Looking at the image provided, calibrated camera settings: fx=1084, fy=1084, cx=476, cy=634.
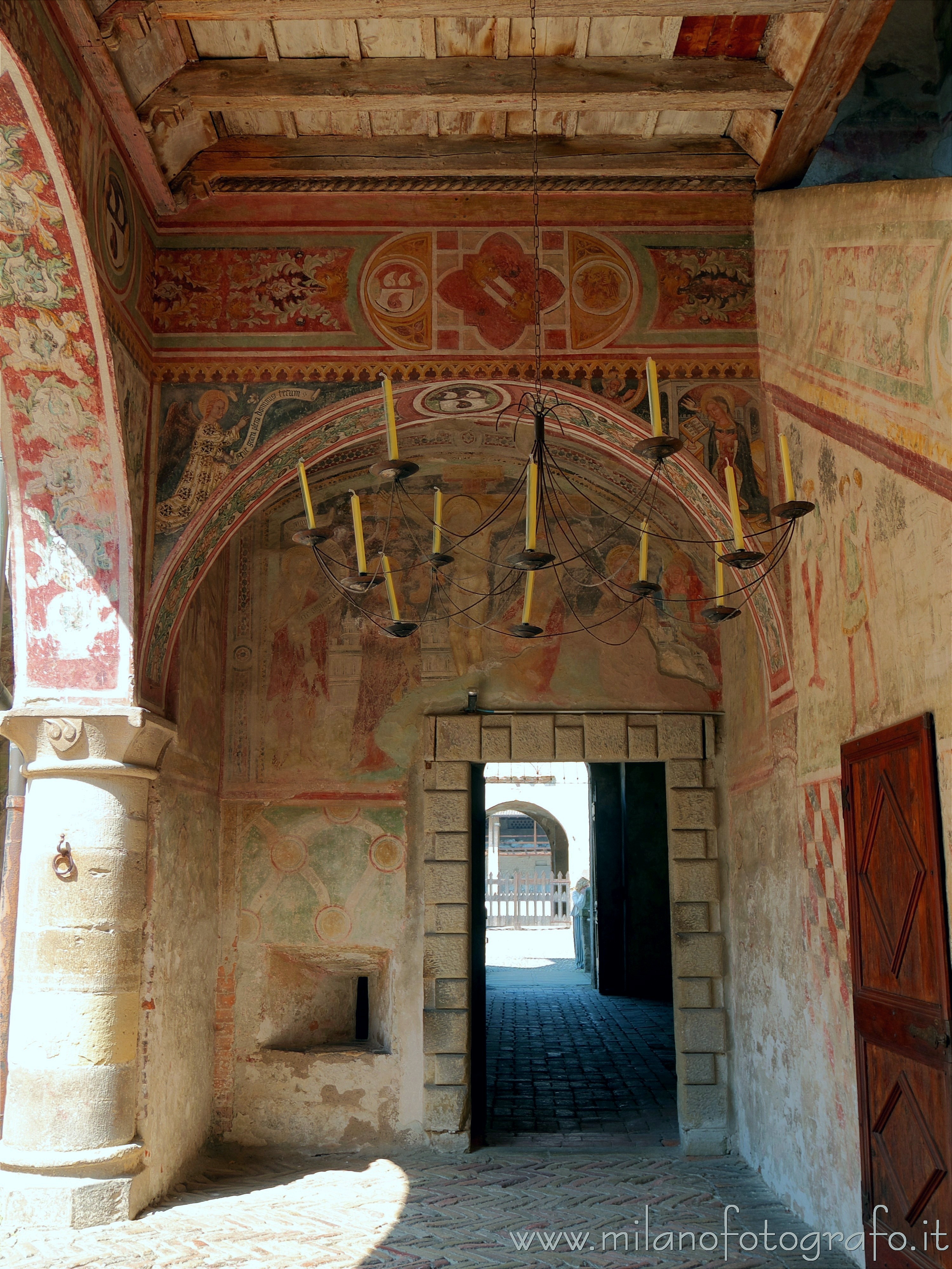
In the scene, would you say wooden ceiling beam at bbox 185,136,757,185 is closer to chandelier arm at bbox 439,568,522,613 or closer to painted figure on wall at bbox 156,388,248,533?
painted figure on wall at bbox 156,388,248,533

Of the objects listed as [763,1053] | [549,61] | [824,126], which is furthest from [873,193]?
[763,1053]

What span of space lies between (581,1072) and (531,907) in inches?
600

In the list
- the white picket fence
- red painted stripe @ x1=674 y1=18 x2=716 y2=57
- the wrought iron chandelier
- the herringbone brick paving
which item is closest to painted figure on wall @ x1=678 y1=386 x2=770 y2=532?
the wrought iron chandelier

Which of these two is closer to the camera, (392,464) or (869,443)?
(392,464)

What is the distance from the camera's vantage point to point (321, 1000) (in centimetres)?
764

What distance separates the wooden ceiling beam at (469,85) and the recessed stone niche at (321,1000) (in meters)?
5.17

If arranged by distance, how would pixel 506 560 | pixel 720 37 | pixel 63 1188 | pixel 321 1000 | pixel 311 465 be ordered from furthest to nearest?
pixel 506 560
pixel 321 1000
pixel 311 465
pixel 720 37
pixel 63 1188

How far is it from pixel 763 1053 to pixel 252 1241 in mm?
3011

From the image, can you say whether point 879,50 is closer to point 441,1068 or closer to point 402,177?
point 402,177

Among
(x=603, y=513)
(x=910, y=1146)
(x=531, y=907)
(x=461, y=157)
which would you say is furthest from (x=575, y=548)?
(x=531, y=907)

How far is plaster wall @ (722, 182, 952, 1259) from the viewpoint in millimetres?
3965

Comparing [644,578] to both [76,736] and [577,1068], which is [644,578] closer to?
[76,736]

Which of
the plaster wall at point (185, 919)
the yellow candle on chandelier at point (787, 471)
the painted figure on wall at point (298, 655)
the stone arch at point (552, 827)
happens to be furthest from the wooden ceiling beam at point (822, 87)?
the stone arch at point (552, 827)

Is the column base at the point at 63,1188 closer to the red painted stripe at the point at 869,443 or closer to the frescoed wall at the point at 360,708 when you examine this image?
the frescoed wall at the point at 360,708
